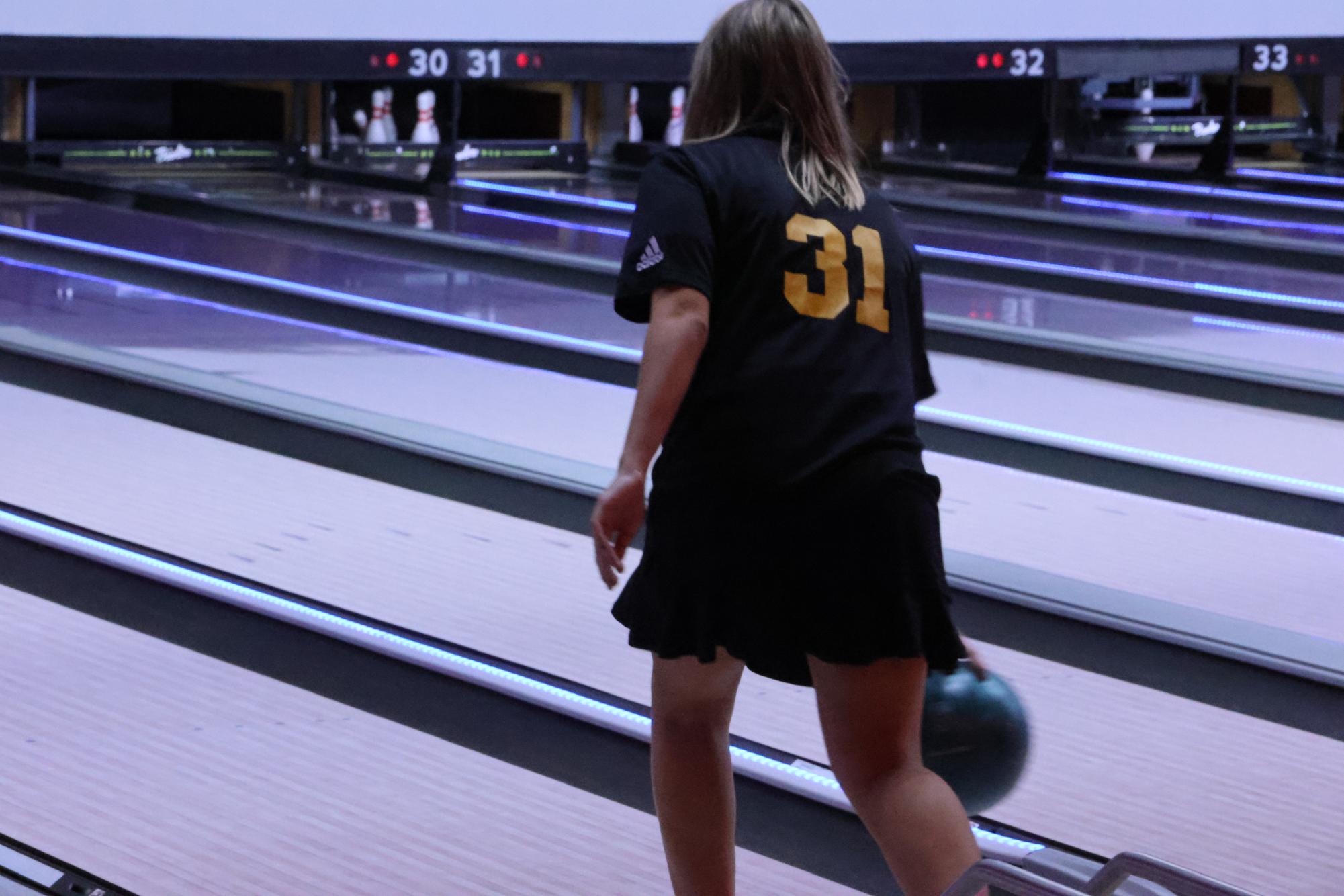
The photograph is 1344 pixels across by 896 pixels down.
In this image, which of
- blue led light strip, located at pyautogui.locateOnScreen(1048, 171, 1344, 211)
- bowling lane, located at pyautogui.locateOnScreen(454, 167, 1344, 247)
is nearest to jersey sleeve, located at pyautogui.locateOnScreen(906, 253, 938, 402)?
bowling lane, located at pyautogui.locateOnScreen(454, 167, 1344, 247)

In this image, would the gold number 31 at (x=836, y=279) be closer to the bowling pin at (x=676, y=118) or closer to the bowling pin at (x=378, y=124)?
the bowling pin at (x=378, y=124)

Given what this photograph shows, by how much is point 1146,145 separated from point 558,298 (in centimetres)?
439

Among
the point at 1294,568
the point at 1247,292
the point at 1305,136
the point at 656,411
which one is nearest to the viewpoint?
the point at 656,411

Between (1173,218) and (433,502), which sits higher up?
(1173,218)

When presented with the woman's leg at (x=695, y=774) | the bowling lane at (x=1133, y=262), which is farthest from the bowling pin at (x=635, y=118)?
the woman's leg at (x=695, y=774)

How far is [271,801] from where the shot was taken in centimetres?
180

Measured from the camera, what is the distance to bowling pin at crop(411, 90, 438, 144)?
773 cm

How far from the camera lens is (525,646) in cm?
230

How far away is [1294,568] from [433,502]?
1.46m

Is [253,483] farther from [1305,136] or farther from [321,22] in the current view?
[1305,136]

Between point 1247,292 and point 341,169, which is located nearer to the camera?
point 1247,292

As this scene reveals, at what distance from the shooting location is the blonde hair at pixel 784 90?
1.36 metres

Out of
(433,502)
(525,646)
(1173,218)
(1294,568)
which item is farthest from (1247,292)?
(525,646)

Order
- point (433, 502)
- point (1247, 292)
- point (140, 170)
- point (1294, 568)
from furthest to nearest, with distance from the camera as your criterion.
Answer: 1. point (140, 170)
2. point (1247, 292)
3. point (433, 502)
4. point (1294, 568)
